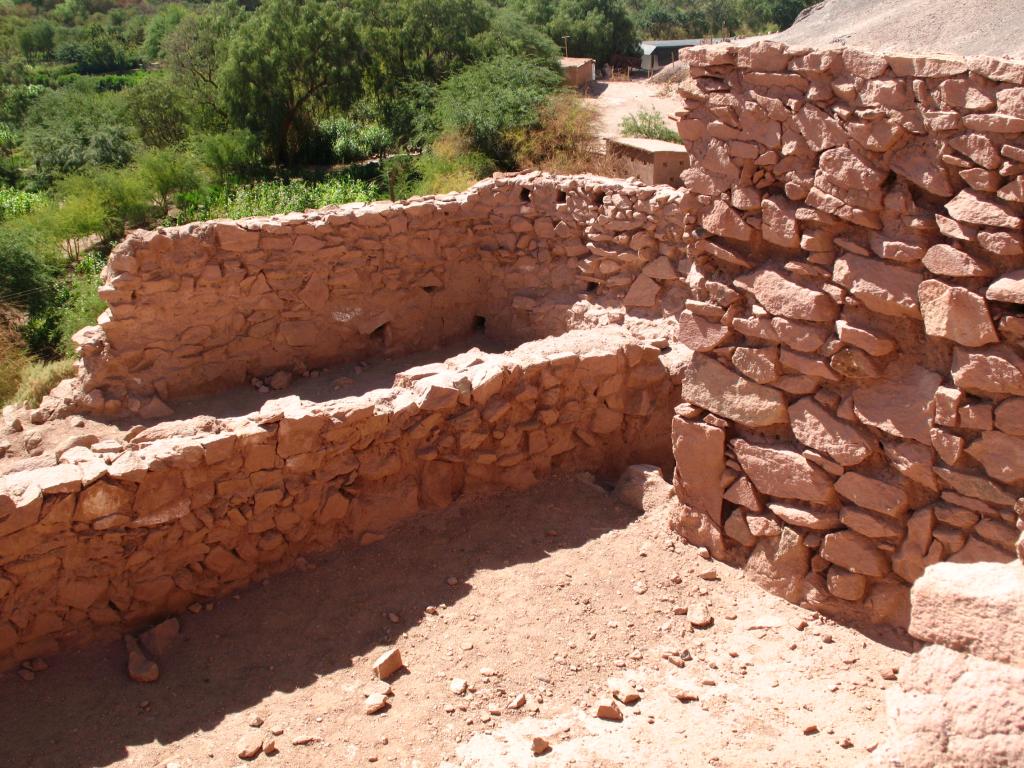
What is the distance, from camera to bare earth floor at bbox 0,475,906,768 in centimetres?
371

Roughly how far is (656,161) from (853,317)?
5.55 metres

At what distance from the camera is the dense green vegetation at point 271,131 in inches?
438

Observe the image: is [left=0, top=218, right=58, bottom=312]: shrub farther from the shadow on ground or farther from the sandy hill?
the sandy hill

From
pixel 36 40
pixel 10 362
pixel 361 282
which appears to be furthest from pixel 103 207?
pixel 36 40

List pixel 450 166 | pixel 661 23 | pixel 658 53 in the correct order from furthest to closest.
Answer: pixel 661 23 < pixel 658 53 < pixel 450 166

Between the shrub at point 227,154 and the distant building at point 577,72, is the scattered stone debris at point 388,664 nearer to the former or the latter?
the shrub at point 227,154

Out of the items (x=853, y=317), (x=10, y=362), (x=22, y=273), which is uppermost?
(x=853, y=317)

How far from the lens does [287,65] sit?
54.1 ft

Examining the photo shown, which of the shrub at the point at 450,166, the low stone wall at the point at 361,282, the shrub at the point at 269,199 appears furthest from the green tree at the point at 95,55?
the low stone wall at the point at 361,282

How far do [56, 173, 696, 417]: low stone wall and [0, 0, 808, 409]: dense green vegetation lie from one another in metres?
1.37

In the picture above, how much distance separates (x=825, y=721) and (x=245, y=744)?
7.78 ft

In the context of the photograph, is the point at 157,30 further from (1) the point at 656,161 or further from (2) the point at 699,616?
(2) the point at 699,616

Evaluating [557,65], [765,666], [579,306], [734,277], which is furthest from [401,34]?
[765,666]

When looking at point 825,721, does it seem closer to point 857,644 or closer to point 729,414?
point 857,644
